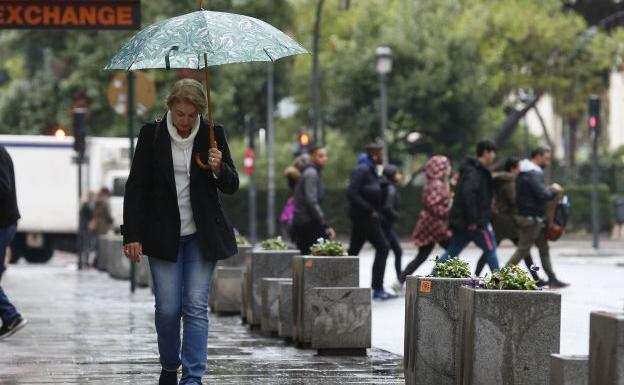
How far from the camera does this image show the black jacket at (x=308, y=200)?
56.2ft

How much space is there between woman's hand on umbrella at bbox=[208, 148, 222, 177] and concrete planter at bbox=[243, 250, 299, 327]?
559 cm

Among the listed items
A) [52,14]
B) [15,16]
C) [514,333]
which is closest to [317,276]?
[52,14]

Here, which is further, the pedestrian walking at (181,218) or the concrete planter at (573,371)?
the pedestrian walking at (181,218)

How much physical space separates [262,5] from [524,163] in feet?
88.4

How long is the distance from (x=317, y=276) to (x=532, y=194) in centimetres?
683

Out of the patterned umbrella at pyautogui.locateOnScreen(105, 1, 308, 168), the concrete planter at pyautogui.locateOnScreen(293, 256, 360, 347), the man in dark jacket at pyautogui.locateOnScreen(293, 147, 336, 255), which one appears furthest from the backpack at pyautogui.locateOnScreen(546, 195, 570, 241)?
the patterned umbrella at pyautogui.locateOnScreen(105, 1, 308, 168)

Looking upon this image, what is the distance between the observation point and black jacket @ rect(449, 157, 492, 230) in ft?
56.1

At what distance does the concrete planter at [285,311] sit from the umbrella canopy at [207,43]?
3949mm

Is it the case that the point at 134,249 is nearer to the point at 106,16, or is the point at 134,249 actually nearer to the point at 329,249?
the point at 329,249

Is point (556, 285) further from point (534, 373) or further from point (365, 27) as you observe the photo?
point (365, 27)

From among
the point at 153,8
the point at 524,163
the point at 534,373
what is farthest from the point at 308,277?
the point at 153,8

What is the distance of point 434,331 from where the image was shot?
8984 millimetres

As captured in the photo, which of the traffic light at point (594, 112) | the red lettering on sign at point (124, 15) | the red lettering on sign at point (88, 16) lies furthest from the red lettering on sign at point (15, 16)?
the traffic light at point (594, 112)

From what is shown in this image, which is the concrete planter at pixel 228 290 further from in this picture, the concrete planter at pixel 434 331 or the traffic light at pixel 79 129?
the traffic light at pixel 79 129
